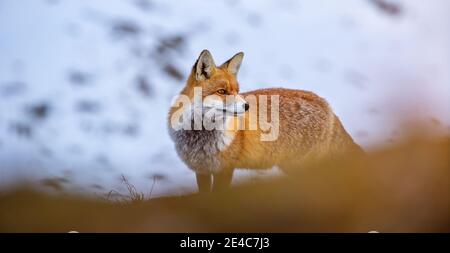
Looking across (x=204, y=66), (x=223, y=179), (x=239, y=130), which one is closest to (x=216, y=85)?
(x=204, y=66)

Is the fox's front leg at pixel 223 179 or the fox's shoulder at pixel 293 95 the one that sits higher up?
the fox's shoulder at pixel 293 95

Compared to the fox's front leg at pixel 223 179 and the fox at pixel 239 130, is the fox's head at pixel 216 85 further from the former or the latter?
the fox's front leg at pixel 223 179

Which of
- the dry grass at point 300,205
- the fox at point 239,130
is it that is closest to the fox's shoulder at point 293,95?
the fox at point 239,130

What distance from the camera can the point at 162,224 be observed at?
2.04 m

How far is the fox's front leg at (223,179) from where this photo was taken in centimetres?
213

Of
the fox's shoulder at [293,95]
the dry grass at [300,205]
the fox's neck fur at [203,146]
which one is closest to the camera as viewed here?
the dry grass at [300,205]

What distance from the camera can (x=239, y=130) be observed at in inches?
86.0

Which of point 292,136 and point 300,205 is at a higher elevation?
point 292,136

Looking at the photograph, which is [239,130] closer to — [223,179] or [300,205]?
[223,179]

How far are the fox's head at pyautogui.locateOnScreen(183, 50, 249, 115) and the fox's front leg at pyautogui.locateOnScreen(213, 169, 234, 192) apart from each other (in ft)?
0.70

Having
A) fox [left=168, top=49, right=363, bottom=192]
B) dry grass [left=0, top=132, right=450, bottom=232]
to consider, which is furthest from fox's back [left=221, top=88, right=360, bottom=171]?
dry grass [left=0, top=132, right=450, bottom=232]

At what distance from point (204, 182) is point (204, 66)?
1.33 feet

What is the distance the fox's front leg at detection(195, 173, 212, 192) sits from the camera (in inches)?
84.3
